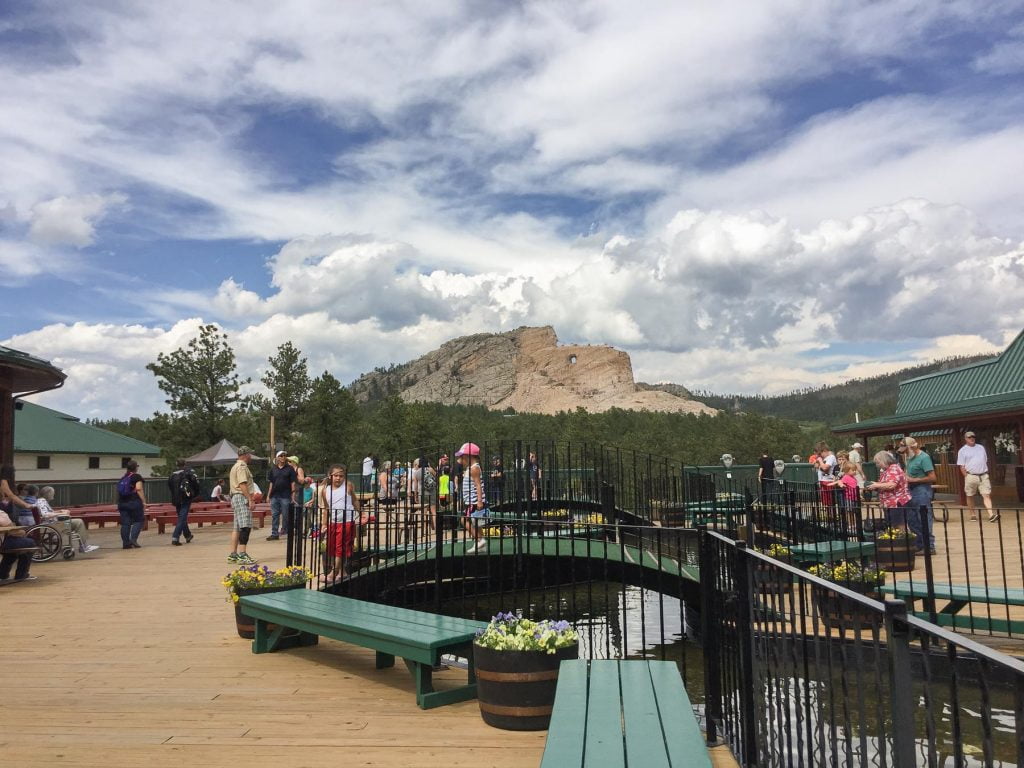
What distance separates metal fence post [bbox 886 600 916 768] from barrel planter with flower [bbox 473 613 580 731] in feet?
9.54

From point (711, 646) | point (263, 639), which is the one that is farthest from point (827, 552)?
point (263, 639)

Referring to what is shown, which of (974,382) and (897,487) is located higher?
(974,382)

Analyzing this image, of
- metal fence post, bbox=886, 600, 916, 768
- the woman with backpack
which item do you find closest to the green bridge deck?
metal fence post, bbox=886, 600, 916, 768

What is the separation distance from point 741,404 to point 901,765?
615 ft

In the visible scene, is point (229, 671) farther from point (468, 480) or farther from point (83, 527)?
point (83, 527)

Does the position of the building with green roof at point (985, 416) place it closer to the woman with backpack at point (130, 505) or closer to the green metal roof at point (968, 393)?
the green metal roof at point (968, 393)

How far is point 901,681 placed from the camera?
1.87 metres

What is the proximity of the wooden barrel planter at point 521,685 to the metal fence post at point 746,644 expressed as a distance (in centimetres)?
123

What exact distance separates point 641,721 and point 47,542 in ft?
45.1

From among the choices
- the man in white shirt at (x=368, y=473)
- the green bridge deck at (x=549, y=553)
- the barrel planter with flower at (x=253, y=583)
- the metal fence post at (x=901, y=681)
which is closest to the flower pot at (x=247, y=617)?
the barrel planter with flower at (x=253, y=583)

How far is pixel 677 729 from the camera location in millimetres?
3445

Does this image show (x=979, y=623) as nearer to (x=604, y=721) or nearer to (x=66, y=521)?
(x=604, y=721)

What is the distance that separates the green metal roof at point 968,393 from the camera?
1930 centimetres

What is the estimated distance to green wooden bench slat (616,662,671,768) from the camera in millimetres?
3109
